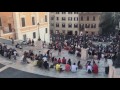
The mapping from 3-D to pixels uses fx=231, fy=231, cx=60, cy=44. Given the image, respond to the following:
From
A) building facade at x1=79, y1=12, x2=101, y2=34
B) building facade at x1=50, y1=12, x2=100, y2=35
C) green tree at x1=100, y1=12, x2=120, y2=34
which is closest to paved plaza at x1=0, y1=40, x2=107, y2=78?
building facade at x1=79, y1=12, x2=101, y2=34

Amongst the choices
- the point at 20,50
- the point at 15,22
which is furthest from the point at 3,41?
the point at 15,22

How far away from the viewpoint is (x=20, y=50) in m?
22.1

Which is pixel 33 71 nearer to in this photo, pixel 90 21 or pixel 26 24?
pixel 26 24

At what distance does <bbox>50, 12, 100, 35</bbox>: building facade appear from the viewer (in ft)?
162

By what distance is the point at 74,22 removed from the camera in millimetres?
51719

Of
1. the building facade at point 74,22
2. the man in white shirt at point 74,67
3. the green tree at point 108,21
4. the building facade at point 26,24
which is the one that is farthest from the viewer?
the green tree at point 108,21

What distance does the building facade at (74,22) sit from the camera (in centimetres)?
4947

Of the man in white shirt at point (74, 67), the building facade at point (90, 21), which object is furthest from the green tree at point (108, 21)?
the man in white shirt at point (74, 67)

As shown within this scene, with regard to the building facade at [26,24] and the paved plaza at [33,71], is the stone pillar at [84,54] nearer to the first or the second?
the paved plaza at [33,71]

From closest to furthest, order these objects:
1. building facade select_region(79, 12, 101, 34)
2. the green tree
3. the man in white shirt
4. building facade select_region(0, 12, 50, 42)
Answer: the man in white shirt
building facade select_region(0, 12, 50, 42)
building facade select_region(79, 12, 101, 34)
the green tree

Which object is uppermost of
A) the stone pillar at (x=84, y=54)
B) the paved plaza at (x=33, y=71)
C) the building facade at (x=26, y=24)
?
the building facade at (x=26, y=24)

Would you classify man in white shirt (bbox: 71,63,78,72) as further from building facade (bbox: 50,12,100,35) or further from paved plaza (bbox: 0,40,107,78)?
building facade (bbox: 50,12,100,35)
